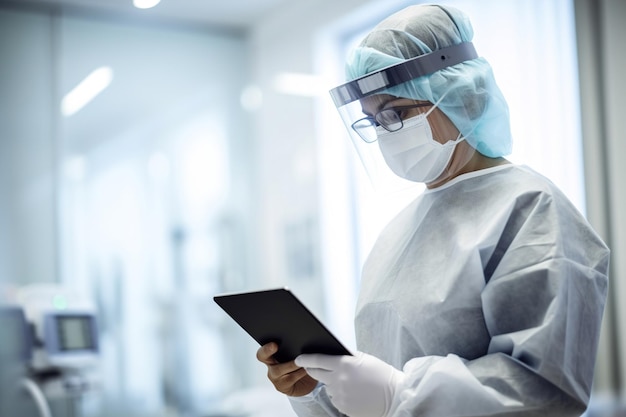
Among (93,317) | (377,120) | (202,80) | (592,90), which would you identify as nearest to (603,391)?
(592,90)

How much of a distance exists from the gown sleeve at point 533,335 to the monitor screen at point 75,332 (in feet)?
6.38

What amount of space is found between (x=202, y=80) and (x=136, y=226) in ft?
2.65

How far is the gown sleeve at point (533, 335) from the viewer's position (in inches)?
42.1

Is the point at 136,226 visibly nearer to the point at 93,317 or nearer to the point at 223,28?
the point at 93,317

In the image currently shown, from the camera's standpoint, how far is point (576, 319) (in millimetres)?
1108

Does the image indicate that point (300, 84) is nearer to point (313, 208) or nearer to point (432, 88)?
point (313, 208)

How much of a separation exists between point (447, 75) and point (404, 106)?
0.29 feet

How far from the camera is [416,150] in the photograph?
4.32 feet

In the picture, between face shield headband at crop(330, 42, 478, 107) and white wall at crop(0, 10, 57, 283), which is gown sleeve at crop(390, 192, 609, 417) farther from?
white wall at crop(0, 10, 57, 283)

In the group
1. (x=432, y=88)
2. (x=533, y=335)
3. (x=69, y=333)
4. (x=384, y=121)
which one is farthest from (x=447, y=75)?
(x=69, y=333)

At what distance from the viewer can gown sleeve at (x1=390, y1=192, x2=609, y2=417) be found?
1069 mm

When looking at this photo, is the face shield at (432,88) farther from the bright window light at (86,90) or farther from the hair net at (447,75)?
the bright window light at (86,90)

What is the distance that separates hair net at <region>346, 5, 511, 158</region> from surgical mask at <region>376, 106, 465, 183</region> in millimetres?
36

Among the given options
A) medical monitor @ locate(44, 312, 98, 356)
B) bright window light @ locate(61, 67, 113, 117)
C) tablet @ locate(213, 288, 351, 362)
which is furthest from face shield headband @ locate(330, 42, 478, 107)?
bright window light @ locate(61, 67, 113, 117)
